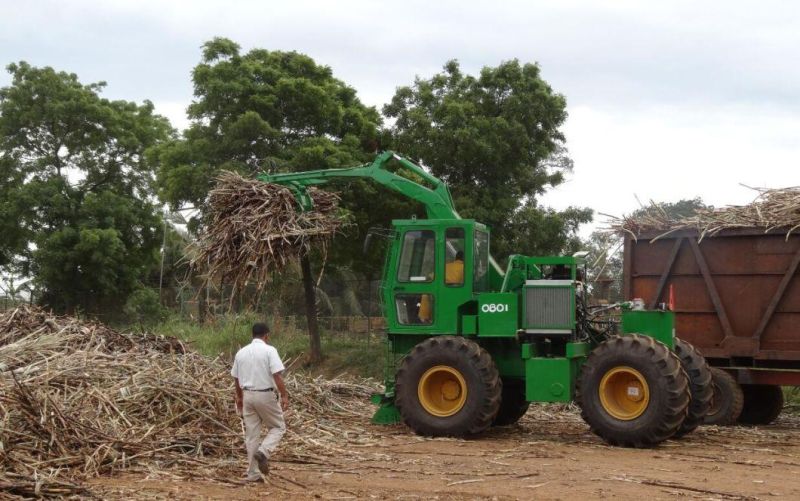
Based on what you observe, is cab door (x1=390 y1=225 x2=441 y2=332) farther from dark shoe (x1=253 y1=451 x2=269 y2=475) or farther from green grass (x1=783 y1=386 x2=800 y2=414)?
green grass (x1=783 y1=386 x2=800 y2=414)

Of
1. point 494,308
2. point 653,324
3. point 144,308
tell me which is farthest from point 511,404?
point 144,308

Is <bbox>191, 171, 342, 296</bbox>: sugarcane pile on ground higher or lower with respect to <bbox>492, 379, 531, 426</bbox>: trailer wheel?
higher

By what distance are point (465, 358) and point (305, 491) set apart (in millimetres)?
4277

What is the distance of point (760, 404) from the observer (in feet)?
52.9

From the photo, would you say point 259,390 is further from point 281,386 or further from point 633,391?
point 633,391

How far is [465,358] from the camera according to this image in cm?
1310

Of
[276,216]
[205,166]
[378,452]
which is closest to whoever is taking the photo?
[378,452]

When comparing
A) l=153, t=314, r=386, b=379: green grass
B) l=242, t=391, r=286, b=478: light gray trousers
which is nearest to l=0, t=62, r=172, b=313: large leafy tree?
l=153, t=314, r=386, b=379: green grass

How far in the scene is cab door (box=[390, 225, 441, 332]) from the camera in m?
13.8

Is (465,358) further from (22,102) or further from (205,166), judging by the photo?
(22,102)

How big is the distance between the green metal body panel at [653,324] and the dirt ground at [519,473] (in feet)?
4.59

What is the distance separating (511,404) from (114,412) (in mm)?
6070

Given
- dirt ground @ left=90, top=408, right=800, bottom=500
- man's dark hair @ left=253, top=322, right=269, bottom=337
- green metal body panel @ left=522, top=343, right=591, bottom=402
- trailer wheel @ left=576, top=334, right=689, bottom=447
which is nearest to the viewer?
dirt ground @ left=90, top=408, right=800, bottom=500

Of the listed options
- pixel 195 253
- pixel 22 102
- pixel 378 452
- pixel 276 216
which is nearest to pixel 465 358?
pixel 378 452
